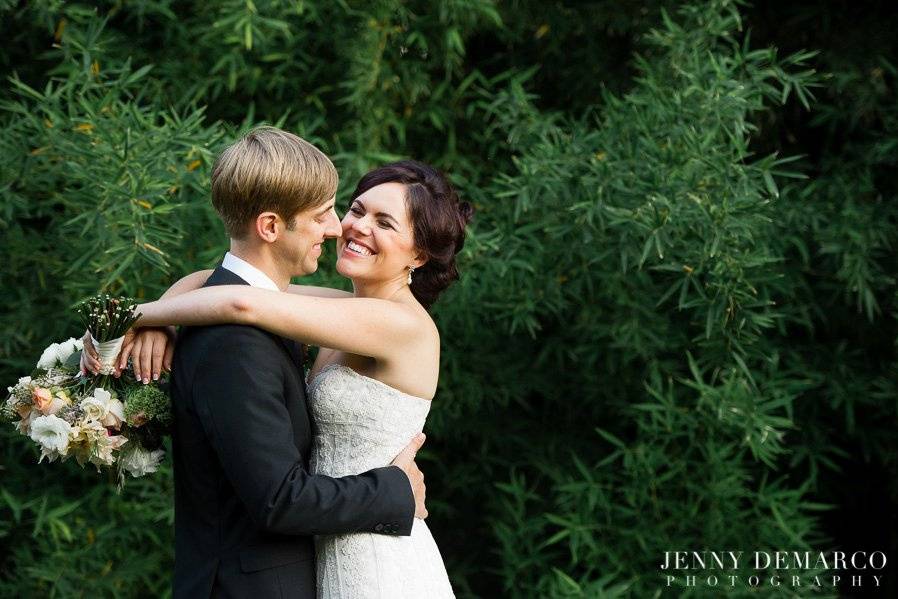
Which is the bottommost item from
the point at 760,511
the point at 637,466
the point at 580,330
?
the point at 760,511

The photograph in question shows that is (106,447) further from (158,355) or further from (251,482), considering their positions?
(251,482)

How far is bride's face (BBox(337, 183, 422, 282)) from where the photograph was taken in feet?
8.82

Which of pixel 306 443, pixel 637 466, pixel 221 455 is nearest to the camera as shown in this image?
pixel 221 455

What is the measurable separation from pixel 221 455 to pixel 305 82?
2.59 metres

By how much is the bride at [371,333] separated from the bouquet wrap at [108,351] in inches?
1.3

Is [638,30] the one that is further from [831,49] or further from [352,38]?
[352,38]

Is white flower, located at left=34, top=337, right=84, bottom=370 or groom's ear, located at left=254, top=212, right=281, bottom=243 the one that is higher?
groom's ear, located at left=254, top=212, right=281, bottom=243

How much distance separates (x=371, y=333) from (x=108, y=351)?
57cm

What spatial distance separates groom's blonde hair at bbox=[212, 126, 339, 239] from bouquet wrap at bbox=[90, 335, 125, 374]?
13.8 inches

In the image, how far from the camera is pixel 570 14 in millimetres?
4750

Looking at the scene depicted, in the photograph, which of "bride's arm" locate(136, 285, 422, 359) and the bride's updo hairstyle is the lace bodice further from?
the bride's updo hairstyle

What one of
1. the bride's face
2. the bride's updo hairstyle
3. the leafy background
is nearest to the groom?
the bride's face

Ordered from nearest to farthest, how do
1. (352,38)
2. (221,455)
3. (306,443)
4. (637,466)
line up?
1. (221,455)
2. (306,443)
3. (637,466)
4. (352,38)

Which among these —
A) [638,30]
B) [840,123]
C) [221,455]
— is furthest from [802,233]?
[221,455]
